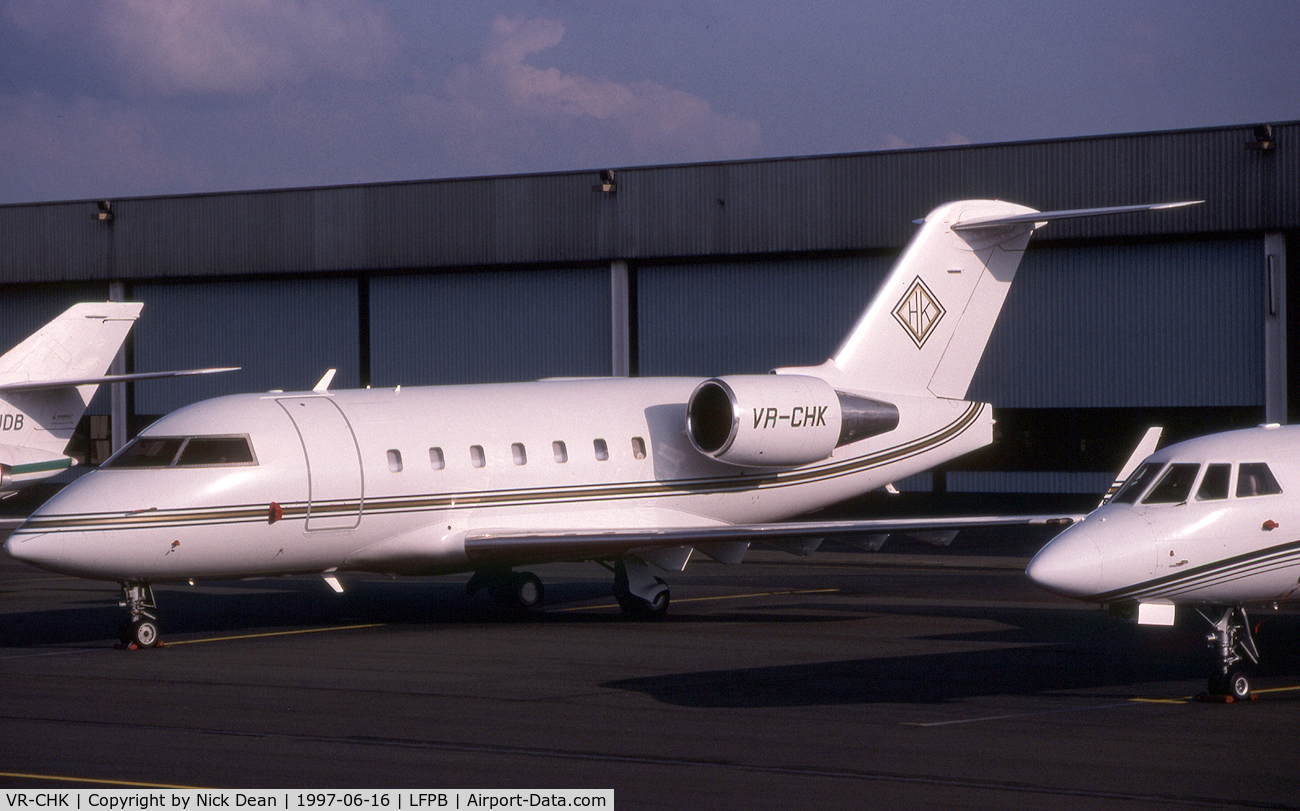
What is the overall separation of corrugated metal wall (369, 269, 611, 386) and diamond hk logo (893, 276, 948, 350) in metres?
18.7

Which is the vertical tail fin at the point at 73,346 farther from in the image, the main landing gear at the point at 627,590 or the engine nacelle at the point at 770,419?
the engine nacelle at the point at 770,419

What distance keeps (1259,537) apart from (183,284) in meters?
38.3

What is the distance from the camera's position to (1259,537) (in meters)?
13.7

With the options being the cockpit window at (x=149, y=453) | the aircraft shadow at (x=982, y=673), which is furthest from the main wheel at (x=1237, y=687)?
the cockpit window at (x=149, y=453)

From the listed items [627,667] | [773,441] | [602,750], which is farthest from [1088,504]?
[602,750]

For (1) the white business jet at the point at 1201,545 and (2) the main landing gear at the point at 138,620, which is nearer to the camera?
(1) the white business jet at the point at 1201,545

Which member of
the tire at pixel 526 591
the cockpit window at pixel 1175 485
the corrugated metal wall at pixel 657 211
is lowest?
the tire at pixel 526 591

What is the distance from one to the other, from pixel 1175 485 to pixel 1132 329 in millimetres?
23745

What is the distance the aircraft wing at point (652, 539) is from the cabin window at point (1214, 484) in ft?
16.0

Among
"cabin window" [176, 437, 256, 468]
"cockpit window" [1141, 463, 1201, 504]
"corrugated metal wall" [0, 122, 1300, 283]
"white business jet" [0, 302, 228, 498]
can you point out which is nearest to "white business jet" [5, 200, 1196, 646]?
"cabin window" [176, 437, 256, 468]

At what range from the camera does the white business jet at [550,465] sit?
18234mm

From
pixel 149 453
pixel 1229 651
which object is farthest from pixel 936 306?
pixel 149 453

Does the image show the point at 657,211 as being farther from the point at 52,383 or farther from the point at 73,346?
the point at 52,383

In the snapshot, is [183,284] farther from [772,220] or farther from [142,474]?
[142,474]
